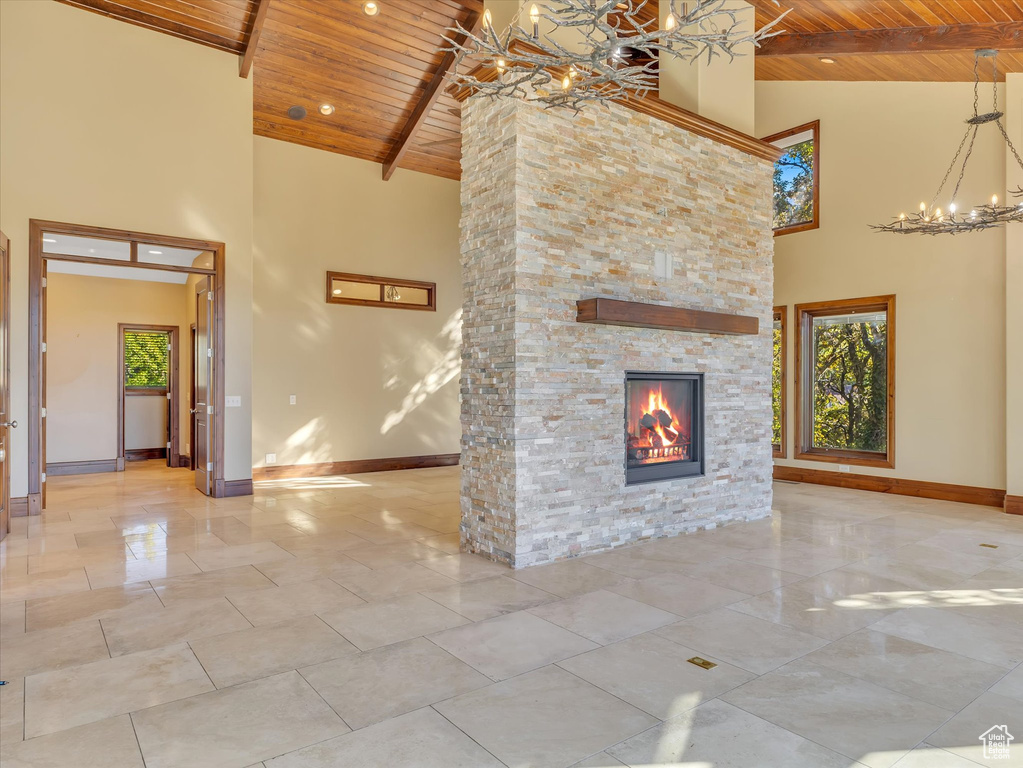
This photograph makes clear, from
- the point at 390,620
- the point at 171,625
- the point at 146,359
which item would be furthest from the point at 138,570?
the point at 146,359

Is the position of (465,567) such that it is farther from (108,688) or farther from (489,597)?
(108,688)

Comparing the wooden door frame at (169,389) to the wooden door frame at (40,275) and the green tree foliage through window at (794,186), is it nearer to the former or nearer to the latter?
the wooden door frame at (40,275)

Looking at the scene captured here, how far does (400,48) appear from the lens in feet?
24.5

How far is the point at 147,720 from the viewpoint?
7.63 feet

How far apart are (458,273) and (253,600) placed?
23.3 ft

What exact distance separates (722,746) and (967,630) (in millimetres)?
1894

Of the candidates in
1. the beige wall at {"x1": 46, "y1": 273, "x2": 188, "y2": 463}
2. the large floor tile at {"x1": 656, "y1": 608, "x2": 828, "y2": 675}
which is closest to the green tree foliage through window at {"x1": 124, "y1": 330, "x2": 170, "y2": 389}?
the beige wall at {"x1": 46, "y1": 273, "x2": 188, "y2": 463}

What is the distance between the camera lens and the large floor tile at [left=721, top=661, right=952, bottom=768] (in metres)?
2.16

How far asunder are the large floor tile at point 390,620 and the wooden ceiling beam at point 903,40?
19.9ft

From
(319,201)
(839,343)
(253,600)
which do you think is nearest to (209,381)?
(319,201)

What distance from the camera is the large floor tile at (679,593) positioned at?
3533mm

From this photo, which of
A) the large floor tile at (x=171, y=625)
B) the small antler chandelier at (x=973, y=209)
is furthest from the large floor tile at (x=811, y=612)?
the small antler chandelier at (x=973, y=209)

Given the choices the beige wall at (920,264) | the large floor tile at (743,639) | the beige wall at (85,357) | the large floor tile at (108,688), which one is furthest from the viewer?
the beige wall at (85,357)

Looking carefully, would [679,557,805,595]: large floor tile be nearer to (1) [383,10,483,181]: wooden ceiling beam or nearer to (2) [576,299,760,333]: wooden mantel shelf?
(2) [576,299,760,333]: wooden mantel shelf
